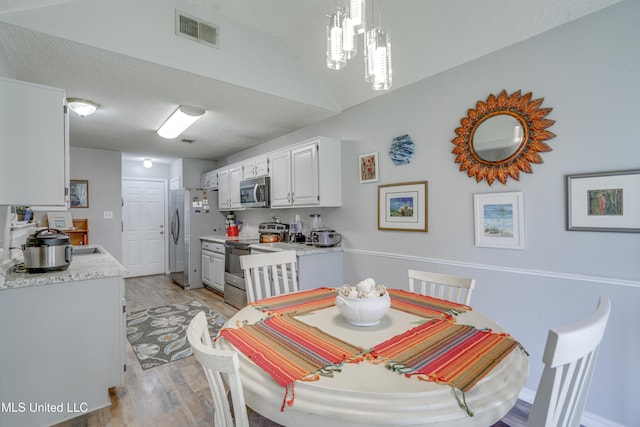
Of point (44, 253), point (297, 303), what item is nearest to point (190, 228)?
point (44, 253)

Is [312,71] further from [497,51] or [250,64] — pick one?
[497,51]

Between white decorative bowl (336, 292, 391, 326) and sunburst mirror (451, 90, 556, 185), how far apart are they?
152 cm

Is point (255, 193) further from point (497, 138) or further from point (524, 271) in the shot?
point (524, 271)

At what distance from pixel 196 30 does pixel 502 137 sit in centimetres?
251

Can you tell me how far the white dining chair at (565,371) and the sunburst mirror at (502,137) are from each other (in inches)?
→ 60.4

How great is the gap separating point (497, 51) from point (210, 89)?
2.38 meters

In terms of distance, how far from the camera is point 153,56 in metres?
2.23

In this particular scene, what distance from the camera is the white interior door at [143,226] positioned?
248 inches

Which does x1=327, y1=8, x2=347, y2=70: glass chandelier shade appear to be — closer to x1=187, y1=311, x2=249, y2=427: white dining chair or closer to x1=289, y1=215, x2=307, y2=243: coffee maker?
x1=187, y1=311, x2=249, y2=427: white dining chair

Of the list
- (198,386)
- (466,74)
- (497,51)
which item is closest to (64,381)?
(198,386)

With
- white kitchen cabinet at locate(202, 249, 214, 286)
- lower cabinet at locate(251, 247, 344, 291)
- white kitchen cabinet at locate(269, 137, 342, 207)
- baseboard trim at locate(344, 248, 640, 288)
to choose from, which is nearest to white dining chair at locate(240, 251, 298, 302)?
lower cabinet at locate(251, 247, 344, 291)

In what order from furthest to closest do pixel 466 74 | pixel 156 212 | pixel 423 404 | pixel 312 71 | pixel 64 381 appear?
1. pixel 156 212
2. pixel 312 71
3. pixel 466 74
4. pixel 64 381
5. pixel 423 404

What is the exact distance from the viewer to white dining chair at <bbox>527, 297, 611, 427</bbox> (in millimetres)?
652

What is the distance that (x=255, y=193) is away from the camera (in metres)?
4.23
